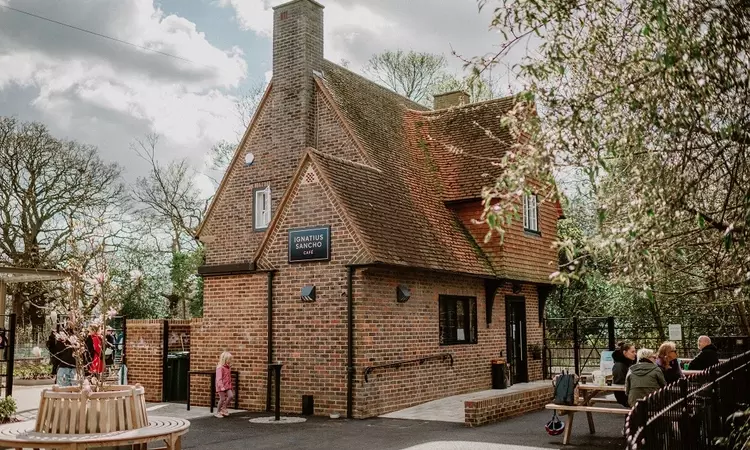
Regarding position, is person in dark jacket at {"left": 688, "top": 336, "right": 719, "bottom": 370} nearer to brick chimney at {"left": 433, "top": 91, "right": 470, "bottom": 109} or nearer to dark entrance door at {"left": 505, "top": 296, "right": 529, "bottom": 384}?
dark entrance door at {"left": 505, "top": 296, "right": 529, "bottom": 384}

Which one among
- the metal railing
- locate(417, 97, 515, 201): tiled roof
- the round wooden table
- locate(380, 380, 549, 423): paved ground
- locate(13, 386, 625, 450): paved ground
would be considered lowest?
locate(13, 386, 625, 450): paved ground

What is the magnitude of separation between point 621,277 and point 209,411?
10.2 metres

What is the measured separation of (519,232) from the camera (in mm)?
18891

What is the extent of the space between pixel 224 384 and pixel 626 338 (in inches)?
505

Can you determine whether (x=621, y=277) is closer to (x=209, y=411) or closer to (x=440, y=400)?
(x=440, y=400)

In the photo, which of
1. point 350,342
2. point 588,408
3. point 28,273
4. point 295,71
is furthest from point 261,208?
point 588,408

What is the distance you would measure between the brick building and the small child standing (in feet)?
2.70

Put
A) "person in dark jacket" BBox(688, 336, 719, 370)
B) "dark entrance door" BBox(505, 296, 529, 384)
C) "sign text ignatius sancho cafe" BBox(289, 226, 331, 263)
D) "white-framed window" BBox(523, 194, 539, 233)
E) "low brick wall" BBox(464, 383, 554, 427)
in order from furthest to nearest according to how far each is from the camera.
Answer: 1. "white-framed window" BBox(523, 194, 539, 233)
2. "dark entrance door" BBox(505, 296, 529, 384)
3. "sign text ignatius sancho cafe" BBox(289, 226, 331, 263)
4. "person in dark jacket" BBox(688, 336, 719, 370)
5. "low brick wall" BBox(464, 383, 554, 427)

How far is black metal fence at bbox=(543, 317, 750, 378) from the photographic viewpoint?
1839 cm

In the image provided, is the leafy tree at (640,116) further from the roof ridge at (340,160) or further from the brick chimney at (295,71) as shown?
the brick chimney at (295,71)

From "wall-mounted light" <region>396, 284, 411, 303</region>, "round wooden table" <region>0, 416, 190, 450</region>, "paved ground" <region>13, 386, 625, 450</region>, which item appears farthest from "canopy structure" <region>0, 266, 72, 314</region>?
"round wooden table" <region>0, 416, 190, 450</region>

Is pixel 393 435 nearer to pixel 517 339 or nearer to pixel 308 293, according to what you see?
pixel 308 293

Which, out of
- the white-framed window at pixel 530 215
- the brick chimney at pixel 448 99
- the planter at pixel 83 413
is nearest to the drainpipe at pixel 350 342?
the planter at pixel 83 413

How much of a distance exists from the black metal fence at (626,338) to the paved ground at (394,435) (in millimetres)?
5953
